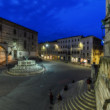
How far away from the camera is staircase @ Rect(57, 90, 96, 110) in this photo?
6.93m

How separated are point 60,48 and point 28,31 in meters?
22.4

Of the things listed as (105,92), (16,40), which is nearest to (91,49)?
(105,92)

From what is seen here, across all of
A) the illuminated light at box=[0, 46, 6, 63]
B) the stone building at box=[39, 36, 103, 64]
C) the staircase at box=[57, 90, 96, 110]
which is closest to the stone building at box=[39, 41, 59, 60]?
the stone building at box=[39, 36, 103, 64]

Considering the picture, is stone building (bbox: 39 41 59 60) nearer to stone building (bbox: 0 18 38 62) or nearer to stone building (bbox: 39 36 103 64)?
stone building (bbox: 39 36 103 64)

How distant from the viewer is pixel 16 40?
33844 mm

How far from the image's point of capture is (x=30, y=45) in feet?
134

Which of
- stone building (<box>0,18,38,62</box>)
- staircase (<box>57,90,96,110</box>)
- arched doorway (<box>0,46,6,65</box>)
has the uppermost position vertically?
stone building (<box>0,18,38,62</box>)

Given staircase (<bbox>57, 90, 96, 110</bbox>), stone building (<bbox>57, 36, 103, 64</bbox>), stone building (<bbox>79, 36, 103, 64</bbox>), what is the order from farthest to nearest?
stone building (<bbox>57, 36, 103, 64</bbox>)
stone building (<bbox>79, 36, 103, 64</bbox>)
staircase (<bbox>57, 90, 96, 110</bbox>)

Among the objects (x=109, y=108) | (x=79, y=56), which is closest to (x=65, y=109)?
(x=109, y=108)

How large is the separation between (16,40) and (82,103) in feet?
117

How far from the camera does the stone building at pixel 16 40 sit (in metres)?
29.1

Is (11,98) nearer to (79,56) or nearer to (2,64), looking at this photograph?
(2,64)

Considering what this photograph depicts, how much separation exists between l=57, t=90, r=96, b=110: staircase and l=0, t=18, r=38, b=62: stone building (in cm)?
2942

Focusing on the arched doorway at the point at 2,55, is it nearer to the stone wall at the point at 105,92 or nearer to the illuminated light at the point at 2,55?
the illuminated light at the point at 2,55
